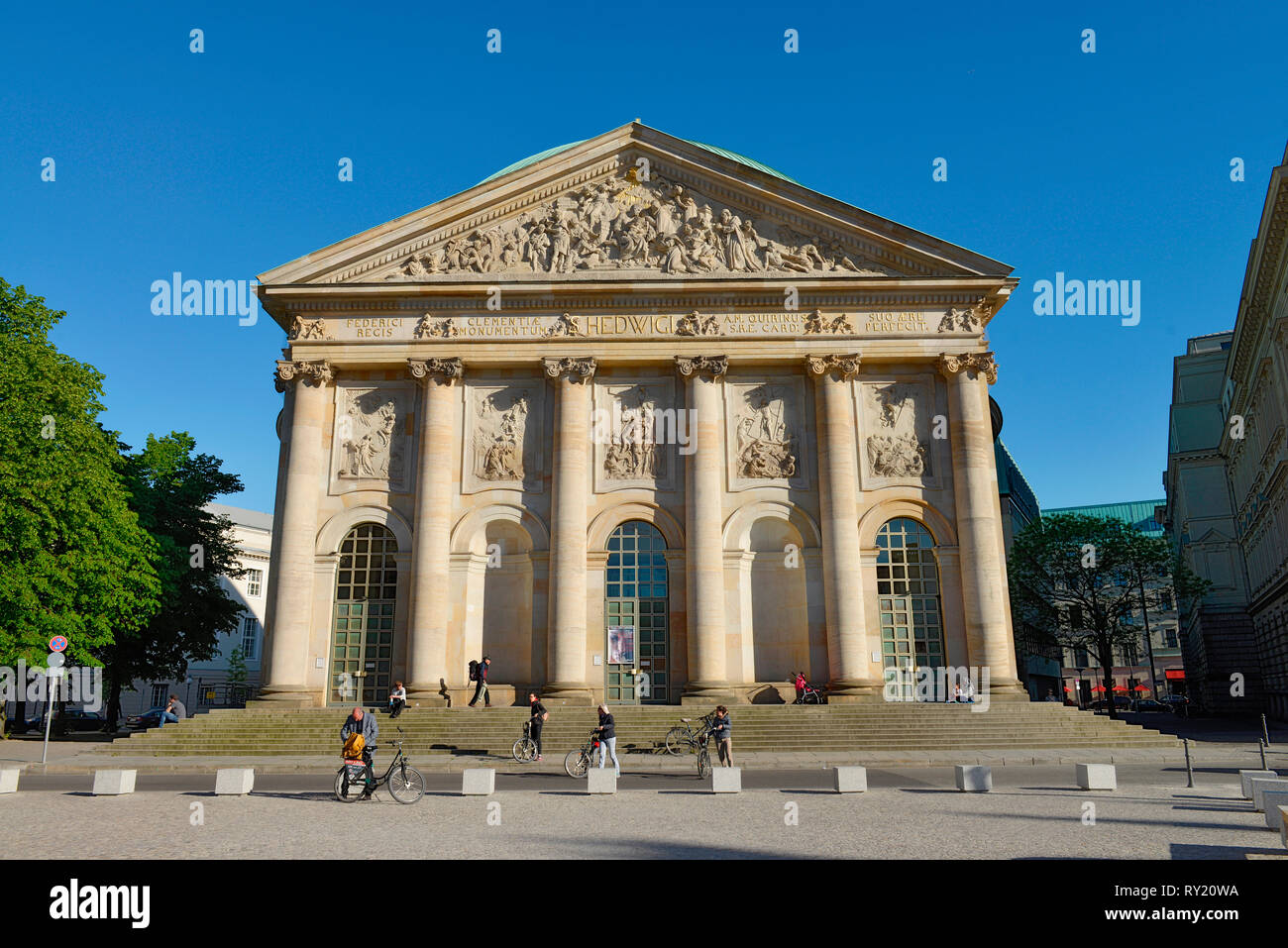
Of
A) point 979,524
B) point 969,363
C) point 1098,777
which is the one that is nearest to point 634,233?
point 969,363

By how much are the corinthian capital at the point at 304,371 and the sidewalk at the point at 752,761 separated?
14.0 metres

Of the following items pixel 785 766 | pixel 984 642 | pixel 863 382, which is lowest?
pixel 785 766

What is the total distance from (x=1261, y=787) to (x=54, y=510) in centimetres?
3548

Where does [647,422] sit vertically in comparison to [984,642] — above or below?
above

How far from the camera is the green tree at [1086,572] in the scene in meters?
50.0

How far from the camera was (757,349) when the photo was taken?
33844 millimetres

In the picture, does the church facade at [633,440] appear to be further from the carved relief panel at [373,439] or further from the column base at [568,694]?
the column base at [568,694]

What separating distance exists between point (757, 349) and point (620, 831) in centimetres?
2392

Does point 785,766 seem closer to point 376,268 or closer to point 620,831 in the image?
point 620,831

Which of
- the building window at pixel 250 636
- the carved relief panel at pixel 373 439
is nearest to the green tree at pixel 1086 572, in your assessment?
the carved relief panel at pixel 373 439

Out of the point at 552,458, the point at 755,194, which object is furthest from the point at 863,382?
the point at 552,458

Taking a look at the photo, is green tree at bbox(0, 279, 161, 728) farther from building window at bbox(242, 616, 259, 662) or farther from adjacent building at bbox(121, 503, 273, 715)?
building window at bbox(242, 616, 259, 662)

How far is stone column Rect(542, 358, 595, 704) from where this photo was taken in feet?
102
